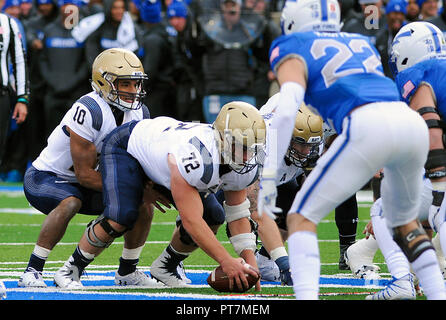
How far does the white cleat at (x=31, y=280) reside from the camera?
18.9 feet

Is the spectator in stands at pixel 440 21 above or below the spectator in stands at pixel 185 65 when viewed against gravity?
above

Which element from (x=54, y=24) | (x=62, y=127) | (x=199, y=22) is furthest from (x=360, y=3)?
(x=62, y=127)

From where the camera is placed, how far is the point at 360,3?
12.6 metres

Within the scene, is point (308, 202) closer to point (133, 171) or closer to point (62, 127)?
point (133, 171)

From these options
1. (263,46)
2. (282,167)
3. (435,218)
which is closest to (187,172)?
(282,167)

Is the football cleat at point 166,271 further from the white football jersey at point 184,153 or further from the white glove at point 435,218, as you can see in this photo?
the white glove at point 435,218

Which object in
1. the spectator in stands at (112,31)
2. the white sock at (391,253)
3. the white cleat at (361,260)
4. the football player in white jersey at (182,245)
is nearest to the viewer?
the white sock at (391,253)

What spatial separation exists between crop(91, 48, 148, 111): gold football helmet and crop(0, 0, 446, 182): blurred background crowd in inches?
Answer: 229

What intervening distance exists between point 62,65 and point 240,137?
826 cm

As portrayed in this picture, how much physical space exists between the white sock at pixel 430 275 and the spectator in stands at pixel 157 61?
845 centimetres

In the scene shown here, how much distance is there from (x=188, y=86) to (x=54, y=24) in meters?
1.97

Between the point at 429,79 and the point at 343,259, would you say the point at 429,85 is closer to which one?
the point at 429,79

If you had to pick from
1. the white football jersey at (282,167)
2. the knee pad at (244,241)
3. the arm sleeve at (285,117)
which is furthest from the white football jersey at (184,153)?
the arm sleeve at (285,117)

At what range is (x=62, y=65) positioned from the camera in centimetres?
1315
